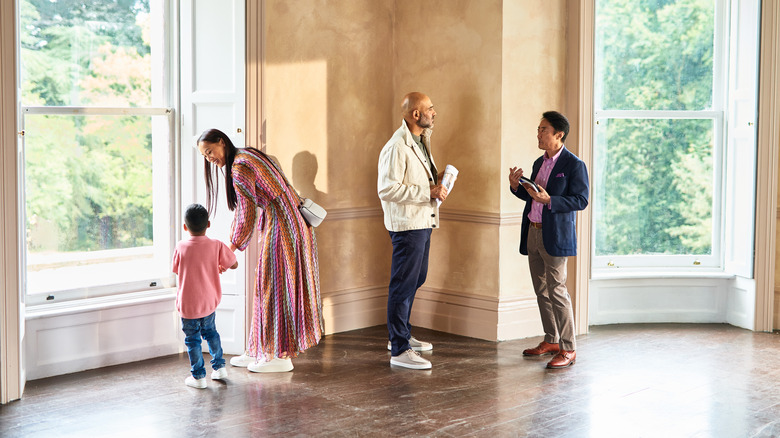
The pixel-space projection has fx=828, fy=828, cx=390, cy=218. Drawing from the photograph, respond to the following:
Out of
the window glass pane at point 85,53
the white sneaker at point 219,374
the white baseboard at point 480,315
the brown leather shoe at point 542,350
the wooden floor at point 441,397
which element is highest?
the window glass pane at point 85,53

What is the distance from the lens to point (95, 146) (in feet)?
16.2

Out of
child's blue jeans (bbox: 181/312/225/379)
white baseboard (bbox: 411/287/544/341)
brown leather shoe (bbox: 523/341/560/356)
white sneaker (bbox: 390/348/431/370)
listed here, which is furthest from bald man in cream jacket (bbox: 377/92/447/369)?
child's blue jeans (bbox: 181/312/225/379)

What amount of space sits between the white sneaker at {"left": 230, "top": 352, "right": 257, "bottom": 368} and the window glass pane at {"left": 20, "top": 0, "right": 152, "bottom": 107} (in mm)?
1679

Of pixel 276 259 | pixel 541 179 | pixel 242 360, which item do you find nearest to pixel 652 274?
pixel 541 179

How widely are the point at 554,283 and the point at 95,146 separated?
287cm

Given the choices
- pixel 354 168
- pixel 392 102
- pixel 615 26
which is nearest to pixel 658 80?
pixel 615 26

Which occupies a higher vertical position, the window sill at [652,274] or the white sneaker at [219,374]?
the window sill at [652,274]

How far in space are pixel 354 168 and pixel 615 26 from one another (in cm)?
220

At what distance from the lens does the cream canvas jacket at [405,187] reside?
484cm

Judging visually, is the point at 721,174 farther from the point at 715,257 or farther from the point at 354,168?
the point at 354,168

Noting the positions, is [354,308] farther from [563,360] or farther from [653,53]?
[653,53]

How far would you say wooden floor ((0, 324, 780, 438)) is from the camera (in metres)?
3.90

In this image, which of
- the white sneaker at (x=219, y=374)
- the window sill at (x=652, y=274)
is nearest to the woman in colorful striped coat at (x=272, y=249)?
the white sneaker at (x=219, y=374)

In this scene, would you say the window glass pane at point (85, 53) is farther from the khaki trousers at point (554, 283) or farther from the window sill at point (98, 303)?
the khaki trousers at point (554, 283)
